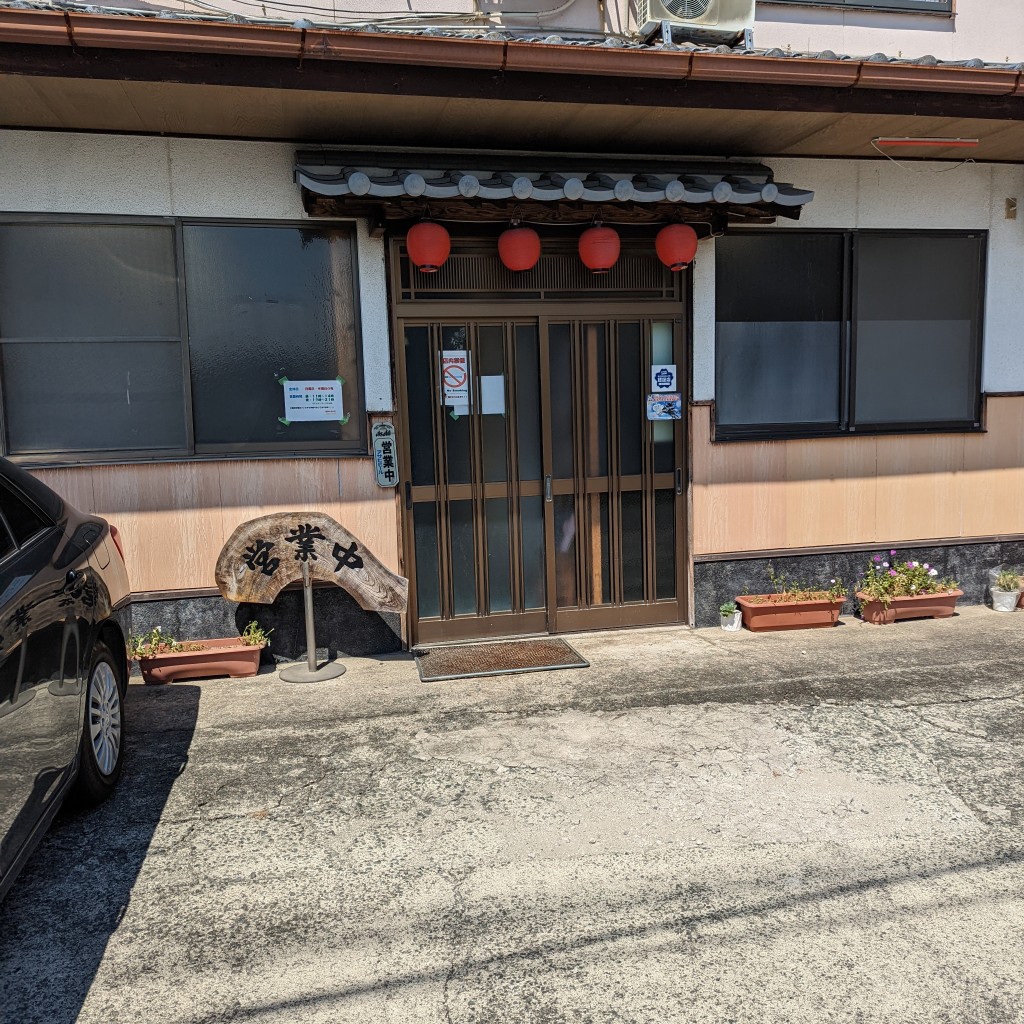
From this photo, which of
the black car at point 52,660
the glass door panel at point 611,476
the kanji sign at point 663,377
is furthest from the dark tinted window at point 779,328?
the black car at point 52,660

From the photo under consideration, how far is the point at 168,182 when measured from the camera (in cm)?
577

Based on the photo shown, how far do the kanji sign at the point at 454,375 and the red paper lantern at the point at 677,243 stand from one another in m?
1.61

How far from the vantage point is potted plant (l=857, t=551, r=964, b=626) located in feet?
22.7

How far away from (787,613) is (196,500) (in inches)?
175

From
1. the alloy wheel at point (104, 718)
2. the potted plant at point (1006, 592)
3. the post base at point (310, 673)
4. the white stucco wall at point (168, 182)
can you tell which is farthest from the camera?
the potted plant at point (1006, 592)

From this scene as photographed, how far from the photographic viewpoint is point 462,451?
6.41 m

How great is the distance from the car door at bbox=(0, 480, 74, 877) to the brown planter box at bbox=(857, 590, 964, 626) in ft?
18.8

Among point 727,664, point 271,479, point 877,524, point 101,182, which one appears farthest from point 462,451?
point 877,524

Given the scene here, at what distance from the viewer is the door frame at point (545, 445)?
6.23 m

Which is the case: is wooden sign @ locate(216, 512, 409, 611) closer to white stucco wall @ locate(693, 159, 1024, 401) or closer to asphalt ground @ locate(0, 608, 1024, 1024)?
asphalt ground @ locate(0, 608, 1024, 1024)

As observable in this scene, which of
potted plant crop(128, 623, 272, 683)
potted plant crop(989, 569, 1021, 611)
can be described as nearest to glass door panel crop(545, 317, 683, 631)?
potted plant crop(128, 623, 272, 683)

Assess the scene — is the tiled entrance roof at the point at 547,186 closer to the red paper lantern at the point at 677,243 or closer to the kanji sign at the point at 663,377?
the red paper lantern at the point at 677,243

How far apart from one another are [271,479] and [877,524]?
15.8 feet

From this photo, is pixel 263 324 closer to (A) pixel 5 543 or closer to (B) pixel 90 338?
(B) pixel 90 338
